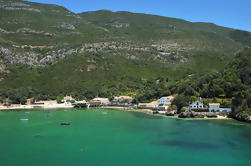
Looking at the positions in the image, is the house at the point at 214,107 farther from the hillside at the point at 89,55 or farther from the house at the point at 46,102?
the house at the point at 46,102

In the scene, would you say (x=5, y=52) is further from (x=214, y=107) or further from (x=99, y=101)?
(x=214, y=107)

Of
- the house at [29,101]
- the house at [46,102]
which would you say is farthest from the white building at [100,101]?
the house at [29,101]

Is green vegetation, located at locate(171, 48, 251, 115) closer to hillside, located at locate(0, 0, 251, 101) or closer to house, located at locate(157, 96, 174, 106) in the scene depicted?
house, located at locate(157, 96, 174, 106)

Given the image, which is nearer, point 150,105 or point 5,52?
point 150,105

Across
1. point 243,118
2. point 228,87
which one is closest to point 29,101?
point 228,87

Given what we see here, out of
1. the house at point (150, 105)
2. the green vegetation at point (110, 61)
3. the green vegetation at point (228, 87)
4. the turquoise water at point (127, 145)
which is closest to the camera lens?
the turquoise water at point (127, 145)
